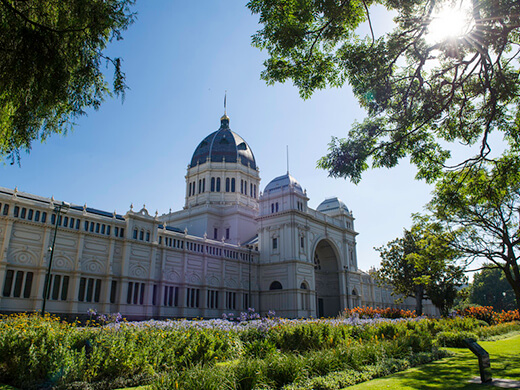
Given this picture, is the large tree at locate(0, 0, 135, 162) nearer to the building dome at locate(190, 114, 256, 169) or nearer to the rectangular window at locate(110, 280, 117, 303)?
the rectangular window at locate(110, 280, 117, 303)

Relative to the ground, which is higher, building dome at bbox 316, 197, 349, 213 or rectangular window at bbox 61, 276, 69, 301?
building dome at bbox 316, 197, 349, 213

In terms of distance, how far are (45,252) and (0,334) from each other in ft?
77.1

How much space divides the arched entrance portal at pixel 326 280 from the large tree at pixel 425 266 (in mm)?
9622

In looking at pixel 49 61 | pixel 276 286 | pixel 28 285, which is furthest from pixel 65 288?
pixel 49 61

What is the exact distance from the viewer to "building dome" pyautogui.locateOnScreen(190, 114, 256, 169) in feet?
221

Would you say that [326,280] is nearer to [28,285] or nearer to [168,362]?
[28,285]

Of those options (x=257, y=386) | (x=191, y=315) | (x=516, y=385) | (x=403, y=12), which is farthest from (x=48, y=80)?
(x=191, y=315)

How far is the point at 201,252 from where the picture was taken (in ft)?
154

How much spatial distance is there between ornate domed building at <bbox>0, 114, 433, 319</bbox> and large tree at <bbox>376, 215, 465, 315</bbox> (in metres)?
11.0

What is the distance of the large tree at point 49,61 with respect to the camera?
9.38 m

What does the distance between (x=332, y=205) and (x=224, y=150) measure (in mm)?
21497

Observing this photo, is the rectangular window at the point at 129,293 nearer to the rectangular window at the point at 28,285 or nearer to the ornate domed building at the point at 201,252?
the ornate domed building at the point at 201,252

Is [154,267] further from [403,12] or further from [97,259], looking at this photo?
[403,12]

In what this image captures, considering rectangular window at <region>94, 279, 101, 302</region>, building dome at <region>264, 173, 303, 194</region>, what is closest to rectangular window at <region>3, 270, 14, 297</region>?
rectangular window at <region>94, 279, 101, 302</region>
